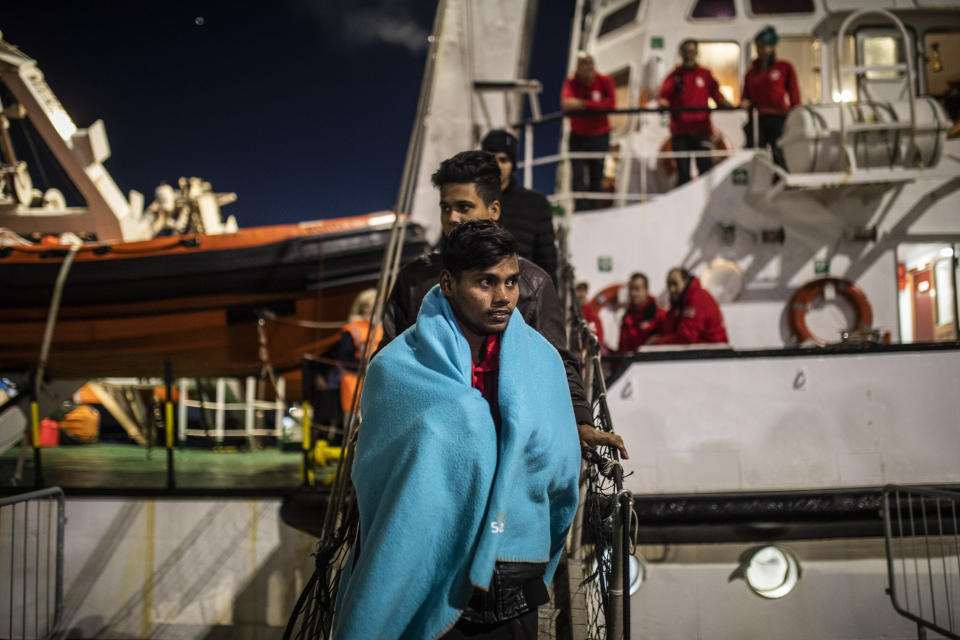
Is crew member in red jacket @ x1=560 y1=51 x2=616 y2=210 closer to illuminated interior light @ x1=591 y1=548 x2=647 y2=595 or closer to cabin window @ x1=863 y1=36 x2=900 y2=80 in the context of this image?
cabin window @ x1=863 y1=36 x2=900 y2=80

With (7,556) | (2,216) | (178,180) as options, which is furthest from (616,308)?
(178,180)

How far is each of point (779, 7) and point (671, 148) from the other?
3.41m

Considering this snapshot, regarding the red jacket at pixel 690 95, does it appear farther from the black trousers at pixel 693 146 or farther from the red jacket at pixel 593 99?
the red jacket at pixel 593 99

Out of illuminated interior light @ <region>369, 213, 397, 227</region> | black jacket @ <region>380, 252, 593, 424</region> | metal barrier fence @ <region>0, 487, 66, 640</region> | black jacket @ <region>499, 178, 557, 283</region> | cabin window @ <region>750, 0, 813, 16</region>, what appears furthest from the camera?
cabin window @ <region>750, 0, 813, 16</region>

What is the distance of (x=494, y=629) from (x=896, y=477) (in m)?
3.57

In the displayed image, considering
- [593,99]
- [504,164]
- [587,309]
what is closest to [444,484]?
[504,164]

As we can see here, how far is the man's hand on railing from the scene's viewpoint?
175cm

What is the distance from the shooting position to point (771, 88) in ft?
22.9

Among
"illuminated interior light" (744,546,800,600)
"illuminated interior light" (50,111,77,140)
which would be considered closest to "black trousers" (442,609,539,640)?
"illuminated interior light" (744,546,800,600)

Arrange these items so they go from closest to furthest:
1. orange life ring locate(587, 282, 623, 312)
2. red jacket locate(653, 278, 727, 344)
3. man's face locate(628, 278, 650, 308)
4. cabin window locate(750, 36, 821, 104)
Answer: red jacket locate(653, 278, 727, 344) → man's face locate(628, 278, 650, 308) → orange life ring locate(587, 282, 623, 312) → cabin window locate(750, 36, 821, 104)

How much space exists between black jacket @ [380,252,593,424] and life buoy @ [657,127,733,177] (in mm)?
5961

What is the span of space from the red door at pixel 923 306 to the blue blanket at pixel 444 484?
759 centimetres

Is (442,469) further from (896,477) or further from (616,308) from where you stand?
(616,308)

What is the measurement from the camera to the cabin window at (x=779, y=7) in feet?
29.9
